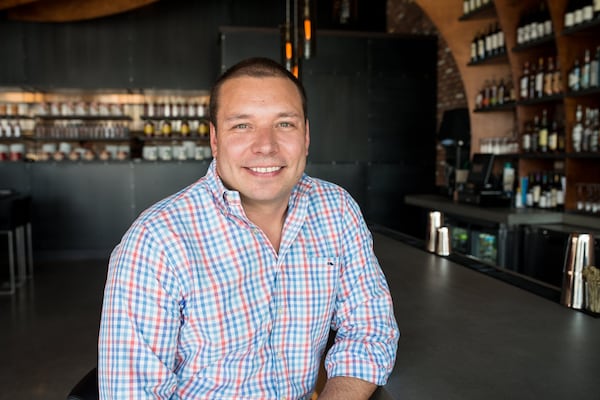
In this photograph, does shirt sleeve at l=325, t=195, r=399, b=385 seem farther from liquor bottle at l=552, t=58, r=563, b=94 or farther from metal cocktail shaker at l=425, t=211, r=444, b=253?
liquor bottle at l=552, t=58, r=563, b=94

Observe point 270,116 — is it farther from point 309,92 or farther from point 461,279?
point 309,92

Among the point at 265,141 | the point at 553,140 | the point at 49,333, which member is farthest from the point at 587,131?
the point at 49,333

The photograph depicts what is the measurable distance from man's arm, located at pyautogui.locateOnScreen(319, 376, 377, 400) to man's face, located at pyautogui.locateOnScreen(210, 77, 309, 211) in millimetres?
449

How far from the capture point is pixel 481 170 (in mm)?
4496

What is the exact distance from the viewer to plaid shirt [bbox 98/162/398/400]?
3.54 feet

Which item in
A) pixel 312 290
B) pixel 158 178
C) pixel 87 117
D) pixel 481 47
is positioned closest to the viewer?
pixel 312 290

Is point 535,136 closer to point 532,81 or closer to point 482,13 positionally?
point 532,81

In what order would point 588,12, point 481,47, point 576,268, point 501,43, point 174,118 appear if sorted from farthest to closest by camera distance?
point 174,118
point 481,47
point 501,43
point 588,12
point 576,268

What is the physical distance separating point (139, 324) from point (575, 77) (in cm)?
385

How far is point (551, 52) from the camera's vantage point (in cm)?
452

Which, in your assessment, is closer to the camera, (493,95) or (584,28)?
(584,28)

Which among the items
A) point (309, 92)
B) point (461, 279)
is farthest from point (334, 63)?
point (461, 279)

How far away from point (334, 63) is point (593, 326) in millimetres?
5820

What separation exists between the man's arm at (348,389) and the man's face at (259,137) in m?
0.45
